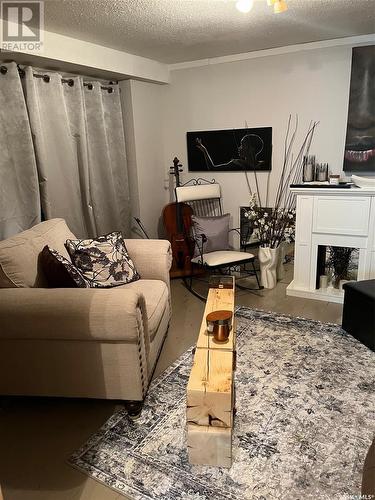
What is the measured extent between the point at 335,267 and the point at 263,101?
184 cm

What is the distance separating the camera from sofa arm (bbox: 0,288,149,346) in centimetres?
174

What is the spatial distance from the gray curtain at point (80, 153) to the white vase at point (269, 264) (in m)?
1.56

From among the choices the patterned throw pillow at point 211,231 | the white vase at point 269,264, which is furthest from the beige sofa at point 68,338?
the white vase at point 269,264

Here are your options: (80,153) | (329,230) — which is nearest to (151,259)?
(80,153)

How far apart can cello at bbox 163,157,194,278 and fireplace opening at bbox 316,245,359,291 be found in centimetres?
132

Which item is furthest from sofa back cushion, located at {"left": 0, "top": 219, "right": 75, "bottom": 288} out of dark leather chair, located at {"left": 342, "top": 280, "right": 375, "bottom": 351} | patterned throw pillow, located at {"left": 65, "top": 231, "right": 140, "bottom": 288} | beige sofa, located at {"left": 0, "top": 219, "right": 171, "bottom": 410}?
dark leather chair, located at {"left": 342, "top": 280, "right": 375, "bottom": 351}

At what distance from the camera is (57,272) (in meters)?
2.04

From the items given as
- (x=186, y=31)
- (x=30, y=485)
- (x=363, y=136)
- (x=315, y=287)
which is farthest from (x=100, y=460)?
(x=363, y=136)

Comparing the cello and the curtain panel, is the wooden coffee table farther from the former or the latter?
the cello

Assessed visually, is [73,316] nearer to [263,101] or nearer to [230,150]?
[230,150]

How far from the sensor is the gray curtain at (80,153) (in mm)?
3113

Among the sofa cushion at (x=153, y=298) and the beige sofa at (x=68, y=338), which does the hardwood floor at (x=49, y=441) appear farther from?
the sofa cushion at (x=153, y=298)

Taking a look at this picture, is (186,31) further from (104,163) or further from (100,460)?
(100,460)

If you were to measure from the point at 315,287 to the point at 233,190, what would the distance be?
1.46 m
